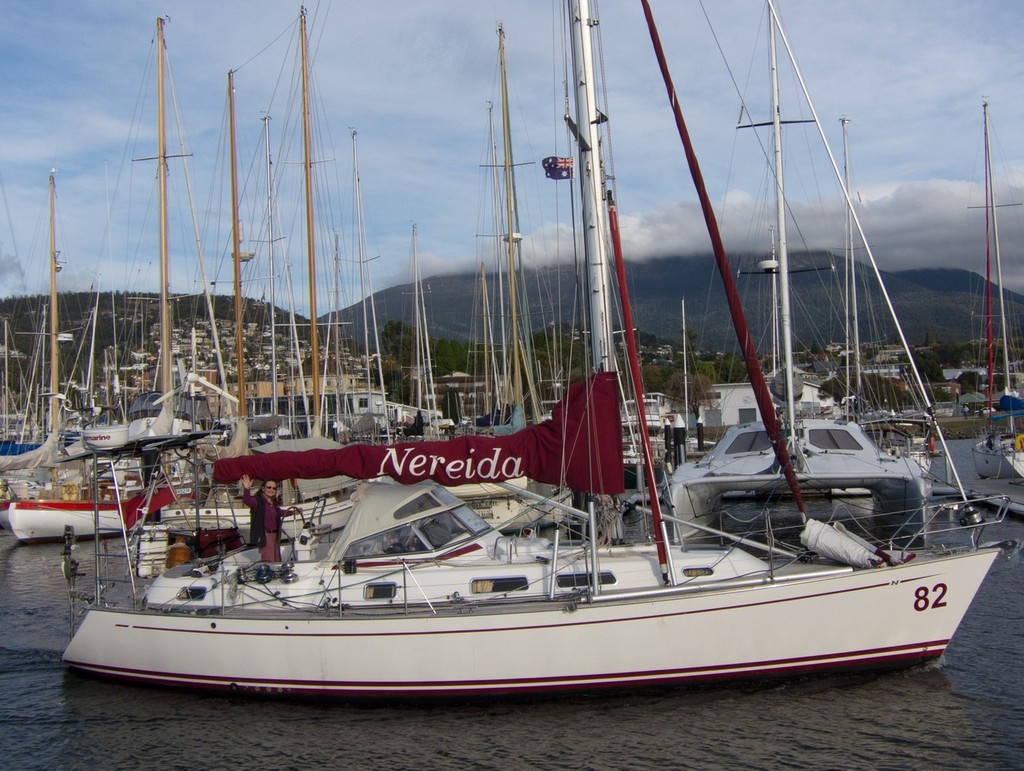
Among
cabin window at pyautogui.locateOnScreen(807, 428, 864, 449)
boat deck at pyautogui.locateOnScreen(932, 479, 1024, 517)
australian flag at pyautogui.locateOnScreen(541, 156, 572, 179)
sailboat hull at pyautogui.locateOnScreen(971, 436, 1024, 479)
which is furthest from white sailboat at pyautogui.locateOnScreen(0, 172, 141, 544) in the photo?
sailboat hull at pyautogui.locateOnScreen(971, 436, 1024, 479)

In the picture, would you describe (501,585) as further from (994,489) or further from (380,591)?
(994,489)

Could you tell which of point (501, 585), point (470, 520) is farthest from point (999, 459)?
point (501, 585)

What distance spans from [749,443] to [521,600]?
1199 centimetres

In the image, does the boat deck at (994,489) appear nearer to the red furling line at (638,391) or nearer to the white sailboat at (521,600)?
the white sailboat at (521,600)

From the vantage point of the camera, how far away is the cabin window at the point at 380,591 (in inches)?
474

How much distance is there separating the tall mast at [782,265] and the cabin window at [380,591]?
401 inches

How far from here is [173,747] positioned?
1105cm

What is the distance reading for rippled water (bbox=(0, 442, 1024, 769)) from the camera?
398 inches

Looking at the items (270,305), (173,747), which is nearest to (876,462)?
(173,747)

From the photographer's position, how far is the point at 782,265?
21875 millimetres

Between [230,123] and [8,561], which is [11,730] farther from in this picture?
[230,123]

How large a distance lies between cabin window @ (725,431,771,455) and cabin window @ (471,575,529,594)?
438 inches

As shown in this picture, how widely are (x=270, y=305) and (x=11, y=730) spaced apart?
92.5 feet

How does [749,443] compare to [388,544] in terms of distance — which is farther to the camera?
[749,443]
